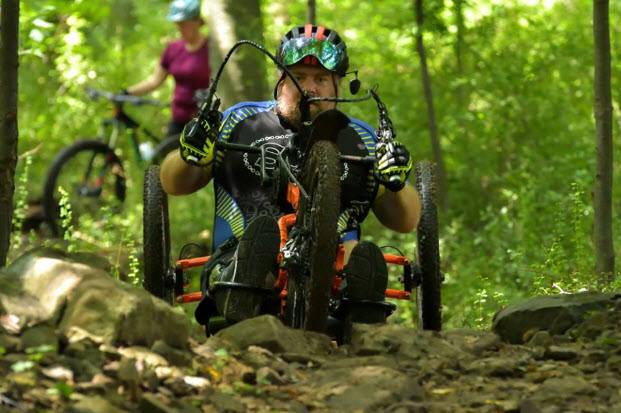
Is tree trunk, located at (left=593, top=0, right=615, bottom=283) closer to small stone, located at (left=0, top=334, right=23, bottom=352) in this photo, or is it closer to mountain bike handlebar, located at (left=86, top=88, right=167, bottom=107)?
small stone, located at (left=0, top=334, right=23, bottom=352)

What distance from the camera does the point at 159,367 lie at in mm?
4395

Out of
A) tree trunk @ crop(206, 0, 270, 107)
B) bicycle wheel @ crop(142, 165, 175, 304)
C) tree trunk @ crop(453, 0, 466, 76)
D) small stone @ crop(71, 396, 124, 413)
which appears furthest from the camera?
tree trunk @ crop(206, 0, 270, 107)

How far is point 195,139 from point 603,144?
254 centimetres

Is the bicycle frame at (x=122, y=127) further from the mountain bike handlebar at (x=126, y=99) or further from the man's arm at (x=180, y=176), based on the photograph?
the man's arm at (x=180, y=176)

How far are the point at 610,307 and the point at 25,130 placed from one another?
9689mm

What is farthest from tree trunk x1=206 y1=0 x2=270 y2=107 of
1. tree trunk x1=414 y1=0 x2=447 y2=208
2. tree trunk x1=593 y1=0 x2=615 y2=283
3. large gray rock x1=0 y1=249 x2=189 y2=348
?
large gray rock x1=0 y1=249 x2=189 y2=348

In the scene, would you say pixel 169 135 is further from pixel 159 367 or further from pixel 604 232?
pixel 159 367

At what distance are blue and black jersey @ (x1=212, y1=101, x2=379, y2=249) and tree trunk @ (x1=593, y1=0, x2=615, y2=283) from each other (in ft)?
4.72

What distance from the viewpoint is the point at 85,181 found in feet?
41.2

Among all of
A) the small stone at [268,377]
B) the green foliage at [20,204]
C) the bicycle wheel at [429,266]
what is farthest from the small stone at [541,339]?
the green foliage at [20,204]

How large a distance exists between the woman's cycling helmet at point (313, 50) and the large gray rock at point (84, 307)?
2.17 metres

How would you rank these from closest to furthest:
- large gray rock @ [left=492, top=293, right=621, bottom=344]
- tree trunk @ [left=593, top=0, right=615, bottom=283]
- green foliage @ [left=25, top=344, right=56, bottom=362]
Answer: green foliage @ [left=25, top=344, right=56, bottom=362] → large gray rock @ [left=492, top=293, right=621, bottom=344] → tree trunk @ [left=593, top=0, right=615, bottom=283]

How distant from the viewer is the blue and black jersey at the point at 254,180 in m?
6.60

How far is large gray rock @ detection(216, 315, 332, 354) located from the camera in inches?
199
